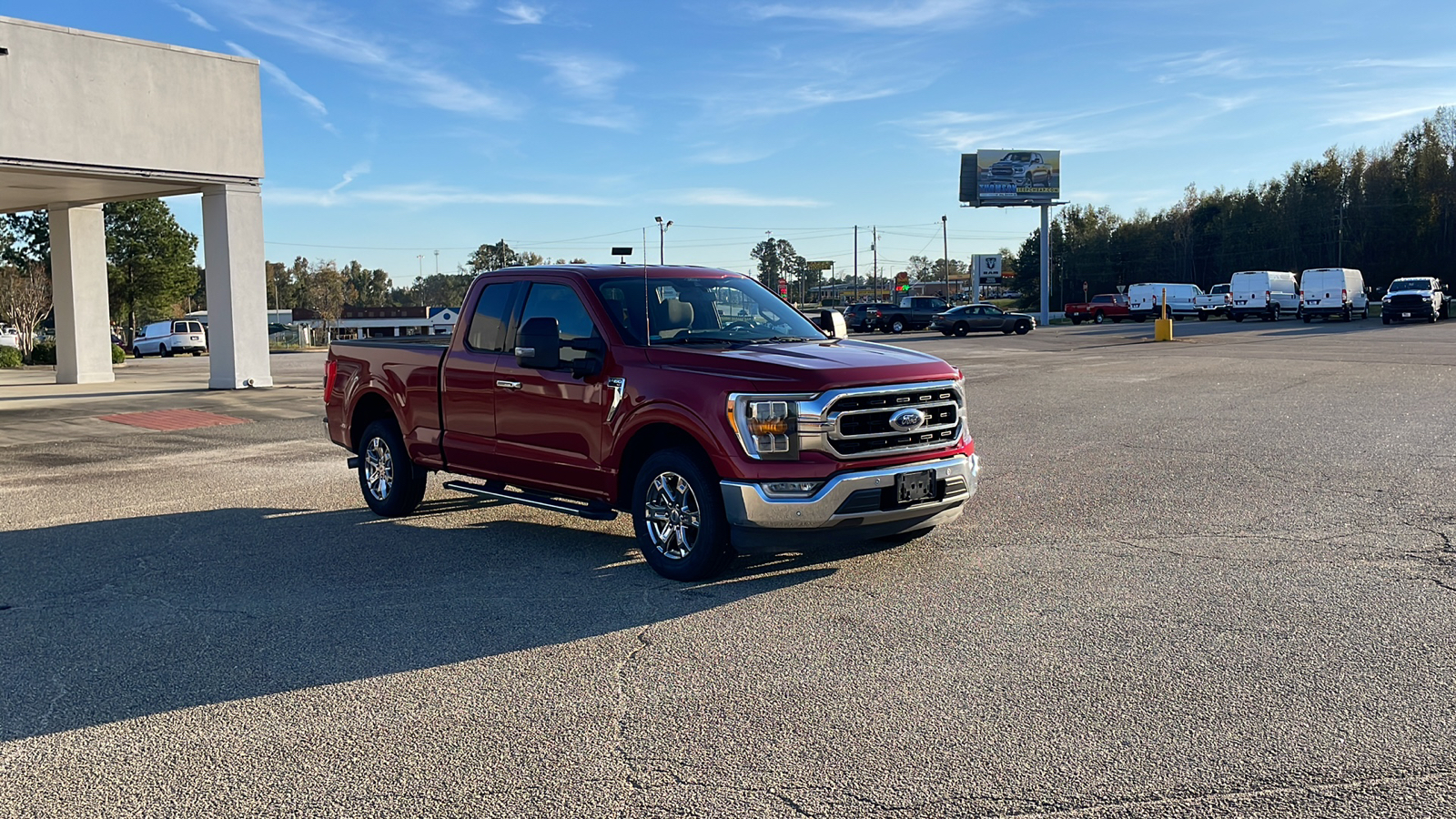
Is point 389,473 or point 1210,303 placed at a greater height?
point 1210,303

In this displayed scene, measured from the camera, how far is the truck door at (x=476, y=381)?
328 inches

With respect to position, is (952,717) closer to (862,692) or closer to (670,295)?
(862,692)

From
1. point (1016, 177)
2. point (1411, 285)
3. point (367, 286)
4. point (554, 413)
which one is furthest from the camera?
point (367, 286)

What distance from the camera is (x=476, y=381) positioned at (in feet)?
27.6

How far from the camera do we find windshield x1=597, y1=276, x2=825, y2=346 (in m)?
7.66

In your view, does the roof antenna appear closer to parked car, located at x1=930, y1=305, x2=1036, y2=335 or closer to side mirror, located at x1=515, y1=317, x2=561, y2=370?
side mirror, located at x1=515, y1=317, x2=561, y2=370

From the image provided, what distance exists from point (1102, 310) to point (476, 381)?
63.3 meters

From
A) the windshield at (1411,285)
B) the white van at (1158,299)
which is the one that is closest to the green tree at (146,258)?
the white van at (1158,299)

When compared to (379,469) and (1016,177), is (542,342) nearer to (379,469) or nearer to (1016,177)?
(379,469)

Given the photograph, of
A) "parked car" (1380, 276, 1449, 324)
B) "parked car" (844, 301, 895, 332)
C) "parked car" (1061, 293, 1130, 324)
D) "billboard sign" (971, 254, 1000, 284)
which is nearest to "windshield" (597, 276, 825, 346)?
"parked car" (1380, 276, 1449, 324)

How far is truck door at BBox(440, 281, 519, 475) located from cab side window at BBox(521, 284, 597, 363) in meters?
0.23

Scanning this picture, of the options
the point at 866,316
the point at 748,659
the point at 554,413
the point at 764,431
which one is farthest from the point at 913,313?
the point at 748,659

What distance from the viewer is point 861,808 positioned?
3898 mm

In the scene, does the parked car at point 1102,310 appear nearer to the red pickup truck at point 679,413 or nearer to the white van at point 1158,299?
the white van at point 1158,299
